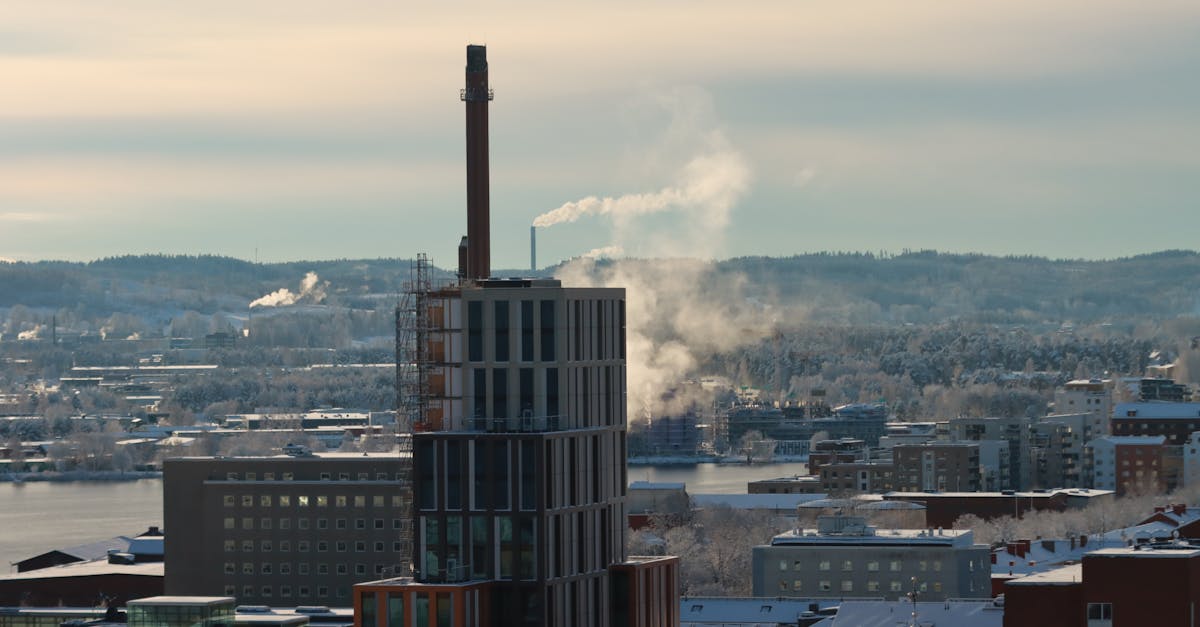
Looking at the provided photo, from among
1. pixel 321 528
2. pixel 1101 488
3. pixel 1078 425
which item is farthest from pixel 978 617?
pixel 1078 425

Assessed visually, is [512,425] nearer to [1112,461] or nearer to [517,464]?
[517,464]

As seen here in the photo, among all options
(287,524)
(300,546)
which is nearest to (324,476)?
(287,524)

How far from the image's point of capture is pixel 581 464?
32.6 meters

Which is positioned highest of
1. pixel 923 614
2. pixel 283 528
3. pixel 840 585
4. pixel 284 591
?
pixel 283 528

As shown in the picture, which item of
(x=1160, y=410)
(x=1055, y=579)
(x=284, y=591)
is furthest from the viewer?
(x=1160, y=410)

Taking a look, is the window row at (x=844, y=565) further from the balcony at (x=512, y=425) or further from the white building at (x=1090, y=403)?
the white building at (x=1090, y=403)

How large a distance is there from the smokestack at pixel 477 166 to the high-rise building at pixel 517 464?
7349 mm

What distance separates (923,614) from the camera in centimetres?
4369

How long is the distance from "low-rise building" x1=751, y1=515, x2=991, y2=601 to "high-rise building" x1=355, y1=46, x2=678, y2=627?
25475 millimetres

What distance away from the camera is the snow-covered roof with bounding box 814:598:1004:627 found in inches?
1633

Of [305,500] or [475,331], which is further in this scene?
[305,500]

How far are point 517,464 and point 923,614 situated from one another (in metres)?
13.7

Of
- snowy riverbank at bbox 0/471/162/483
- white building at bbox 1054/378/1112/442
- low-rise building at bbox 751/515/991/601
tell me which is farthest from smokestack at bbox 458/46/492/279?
snowy riverbank at bbox 0/471/162/483

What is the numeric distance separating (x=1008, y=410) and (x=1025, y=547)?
285 feet
